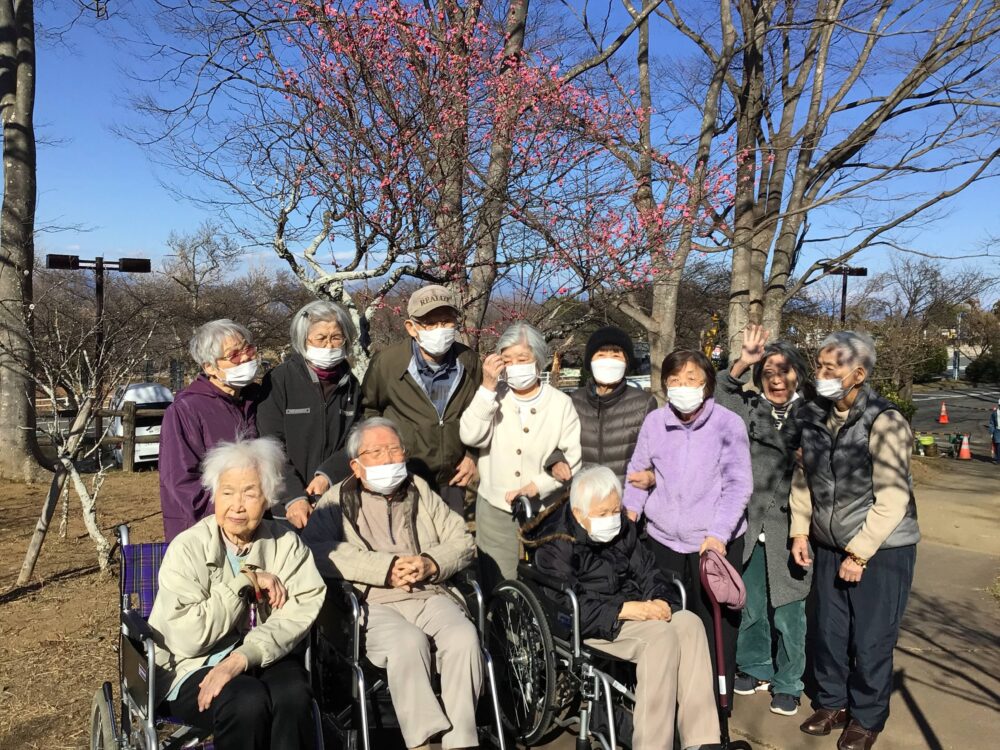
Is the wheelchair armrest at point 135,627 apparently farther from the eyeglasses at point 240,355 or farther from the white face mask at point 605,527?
the white face mask at point 605,527

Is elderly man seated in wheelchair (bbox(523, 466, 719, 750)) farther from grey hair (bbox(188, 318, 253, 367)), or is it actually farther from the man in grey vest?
grey hair (bbox(188, 318, 253, 367))

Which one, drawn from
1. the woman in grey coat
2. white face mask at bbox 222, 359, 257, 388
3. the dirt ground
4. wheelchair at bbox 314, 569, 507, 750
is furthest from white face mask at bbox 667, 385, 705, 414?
the dirt ground

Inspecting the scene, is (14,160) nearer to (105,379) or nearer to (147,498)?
(147,498)

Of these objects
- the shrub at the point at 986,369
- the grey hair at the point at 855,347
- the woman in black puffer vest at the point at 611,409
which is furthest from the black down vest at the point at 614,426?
the shrub at the point at 986,369

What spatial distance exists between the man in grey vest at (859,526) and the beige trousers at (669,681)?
2.78ft

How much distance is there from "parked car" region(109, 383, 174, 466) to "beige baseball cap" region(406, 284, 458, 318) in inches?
261

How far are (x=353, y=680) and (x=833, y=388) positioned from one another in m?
2.31

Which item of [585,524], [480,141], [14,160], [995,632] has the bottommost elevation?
[995,632]

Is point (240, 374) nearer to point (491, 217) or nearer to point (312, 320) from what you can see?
point (312, 320)

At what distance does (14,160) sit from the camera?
9914mm

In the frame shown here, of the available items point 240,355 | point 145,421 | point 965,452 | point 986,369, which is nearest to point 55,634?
point 240,355

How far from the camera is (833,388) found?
11.0ft

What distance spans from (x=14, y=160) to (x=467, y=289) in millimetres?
7576

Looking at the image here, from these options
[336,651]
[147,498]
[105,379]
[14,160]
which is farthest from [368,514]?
[14,160]
